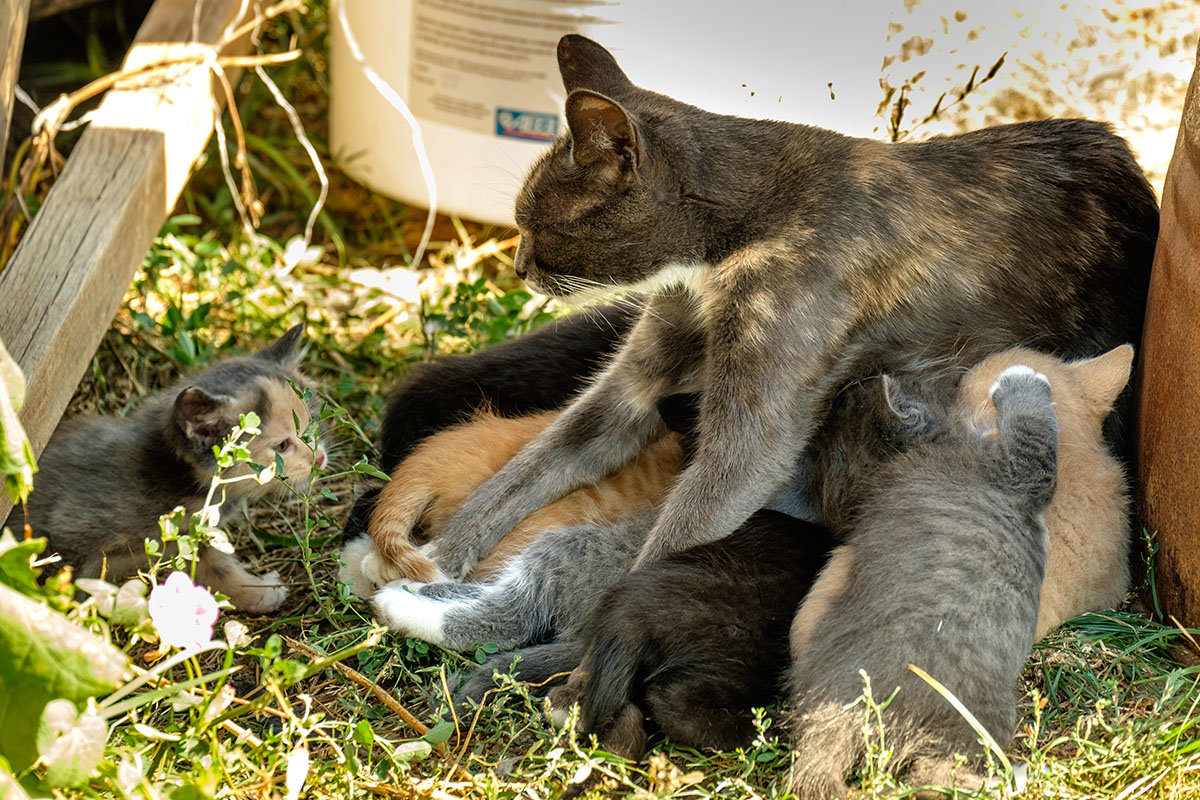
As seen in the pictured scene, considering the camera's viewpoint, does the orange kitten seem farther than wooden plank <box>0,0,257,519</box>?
No

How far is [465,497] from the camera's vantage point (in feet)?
10.9

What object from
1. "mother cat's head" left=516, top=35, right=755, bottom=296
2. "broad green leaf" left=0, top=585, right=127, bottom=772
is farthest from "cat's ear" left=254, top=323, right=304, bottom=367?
"broad green leaf" left=0, top=585, right=127, bottom=772

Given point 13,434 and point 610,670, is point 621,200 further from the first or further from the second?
Result: point 13,434

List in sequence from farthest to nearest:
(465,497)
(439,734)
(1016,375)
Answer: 1. (465,497)
2. (1016,375)
3. (439,734)

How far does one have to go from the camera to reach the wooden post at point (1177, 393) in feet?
8.92

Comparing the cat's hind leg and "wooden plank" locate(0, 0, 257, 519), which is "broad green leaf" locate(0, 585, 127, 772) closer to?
"wooden plank" locate(0, 0, 257, 519)

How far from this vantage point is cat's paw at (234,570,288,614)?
3.18m

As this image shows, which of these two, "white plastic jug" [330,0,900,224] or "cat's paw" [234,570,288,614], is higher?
"white plastic jug" [330,0,900,224]

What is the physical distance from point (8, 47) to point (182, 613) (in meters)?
1.93

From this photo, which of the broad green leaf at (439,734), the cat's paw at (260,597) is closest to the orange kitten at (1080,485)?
the broad green leaf at (439,734)

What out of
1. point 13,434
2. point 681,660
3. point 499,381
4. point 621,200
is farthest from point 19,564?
point 499,381

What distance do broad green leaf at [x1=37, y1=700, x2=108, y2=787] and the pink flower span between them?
164mm

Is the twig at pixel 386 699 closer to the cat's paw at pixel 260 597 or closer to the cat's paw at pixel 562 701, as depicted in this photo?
the cat's paw at pixel 562 701

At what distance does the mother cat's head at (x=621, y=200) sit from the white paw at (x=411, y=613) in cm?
83
